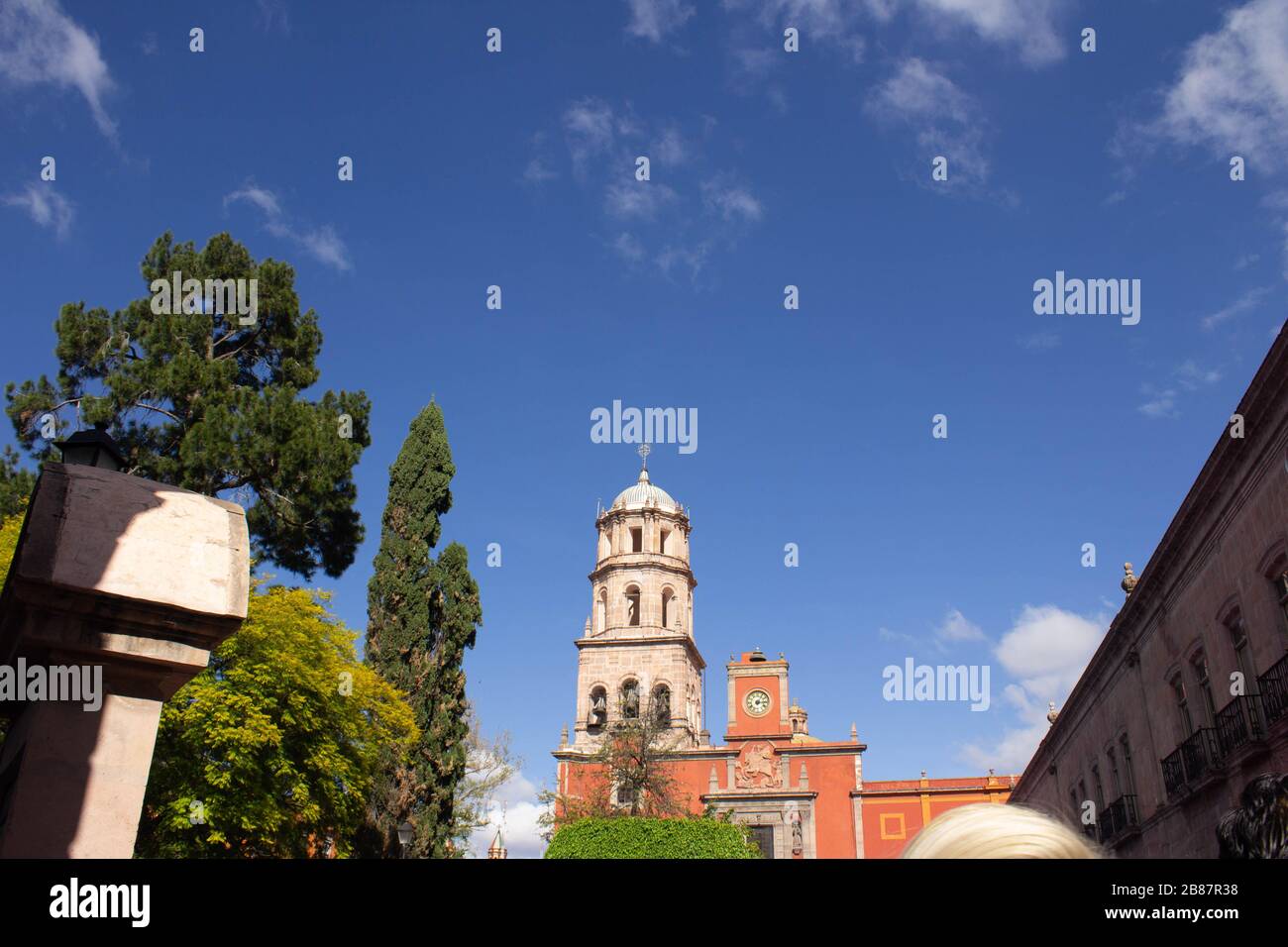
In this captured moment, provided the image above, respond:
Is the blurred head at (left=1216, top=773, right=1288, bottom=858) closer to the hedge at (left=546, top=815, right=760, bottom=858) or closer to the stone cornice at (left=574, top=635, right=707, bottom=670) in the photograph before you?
the hedge at (left=546, top=815, right=760, bottom=858)

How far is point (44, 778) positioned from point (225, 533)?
139 centimetres

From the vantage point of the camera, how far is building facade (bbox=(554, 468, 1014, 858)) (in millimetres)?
48094

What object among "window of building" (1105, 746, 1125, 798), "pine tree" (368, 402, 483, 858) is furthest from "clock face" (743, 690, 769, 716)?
"window of building" (1105, 746, 1125, 798)

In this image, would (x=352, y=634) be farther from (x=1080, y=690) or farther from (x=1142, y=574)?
(x=1080, y=690)

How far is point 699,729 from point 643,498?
13913mm

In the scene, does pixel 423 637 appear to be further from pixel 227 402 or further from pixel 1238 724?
pixel 1238 724

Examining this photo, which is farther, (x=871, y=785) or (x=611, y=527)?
(x=611, y=527)

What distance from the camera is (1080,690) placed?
26812mm

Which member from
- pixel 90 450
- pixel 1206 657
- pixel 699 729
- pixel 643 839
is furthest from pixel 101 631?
pixel 699 729

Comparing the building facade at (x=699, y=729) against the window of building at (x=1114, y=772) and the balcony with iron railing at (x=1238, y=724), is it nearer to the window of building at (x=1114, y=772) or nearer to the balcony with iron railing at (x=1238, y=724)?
the window of building at (x=1114, y=772)

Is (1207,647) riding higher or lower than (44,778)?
higher

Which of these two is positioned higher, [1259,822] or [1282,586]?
[1282,586]

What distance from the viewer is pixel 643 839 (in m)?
35.4

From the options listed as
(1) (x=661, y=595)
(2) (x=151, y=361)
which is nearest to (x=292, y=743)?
(2) (x=151, y=361)
